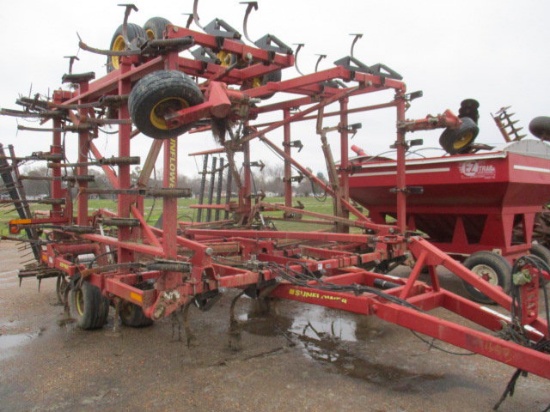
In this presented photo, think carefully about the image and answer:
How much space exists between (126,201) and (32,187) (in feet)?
14.1

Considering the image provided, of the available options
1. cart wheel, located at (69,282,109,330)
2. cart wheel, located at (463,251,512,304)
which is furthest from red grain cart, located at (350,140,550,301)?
cart wheel, located at (69,282,109,330)

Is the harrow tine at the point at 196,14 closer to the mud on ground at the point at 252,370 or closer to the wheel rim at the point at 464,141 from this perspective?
the mud on ground at the point at 252,370

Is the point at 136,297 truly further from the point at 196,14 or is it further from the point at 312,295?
the point at 196,14

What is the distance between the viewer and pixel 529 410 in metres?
3.17

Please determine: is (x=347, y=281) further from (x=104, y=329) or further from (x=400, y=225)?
(x=104, y=329)

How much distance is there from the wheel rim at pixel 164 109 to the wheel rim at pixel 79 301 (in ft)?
8.56

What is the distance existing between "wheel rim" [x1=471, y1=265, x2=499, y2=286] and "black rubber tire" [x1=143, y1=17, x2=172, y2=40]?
16.2ft

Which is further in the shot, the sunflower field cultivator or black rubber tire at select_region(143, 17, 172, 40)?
black rubber tire at select_region(143, 17, 172, 40)

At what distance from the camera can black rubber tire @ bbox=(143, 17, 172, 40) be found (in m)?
4.86

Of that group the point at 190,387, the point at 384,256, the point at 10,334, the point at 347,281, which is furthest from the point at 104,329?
the point at 384,256

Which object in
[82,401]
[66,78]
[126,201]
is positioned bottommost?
[82,401]

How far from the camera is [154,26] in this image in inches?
196

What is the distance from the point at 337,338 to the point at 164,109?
111 inches

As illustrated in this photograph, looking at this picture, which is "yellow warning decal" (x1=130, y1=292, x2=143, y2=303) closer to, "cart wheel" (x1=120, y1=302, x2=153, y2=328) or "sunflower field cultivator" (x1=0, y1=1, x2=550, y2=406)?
"sunflower field cultivator" (x1=0, y1=1, x2=550, y2=406)
